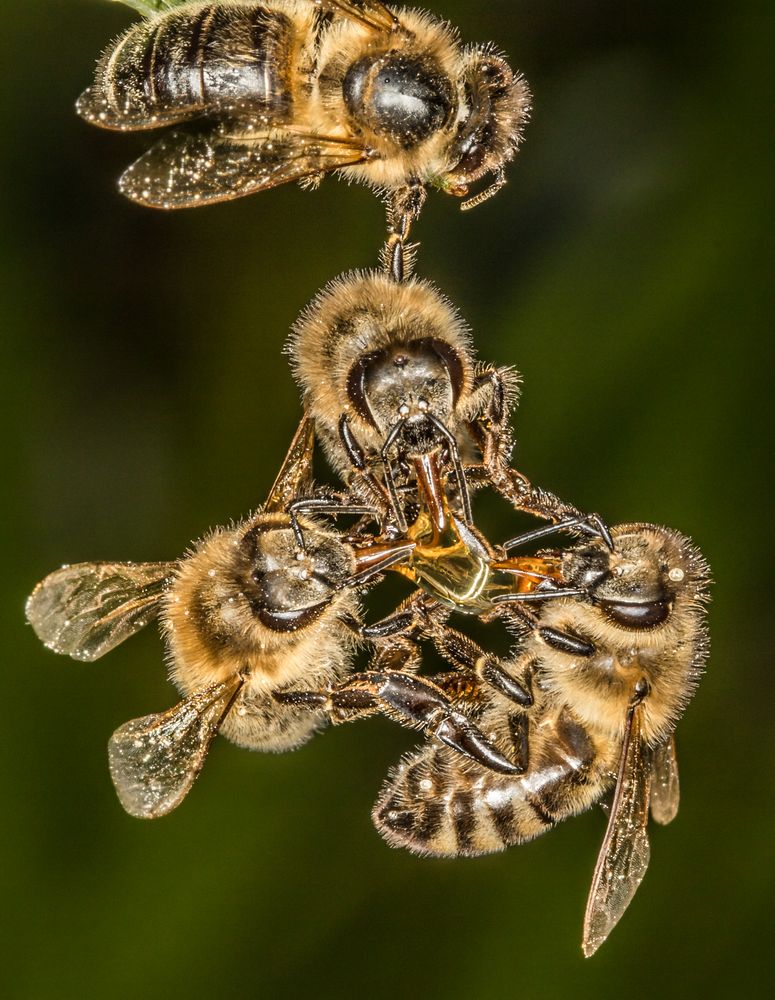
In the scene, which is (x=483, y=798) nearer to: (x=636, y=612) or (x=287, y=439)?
(x=636, y=612)

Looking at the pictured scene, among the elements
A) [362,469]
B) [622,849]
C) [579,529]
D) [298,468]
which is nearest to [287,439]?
[298,468]

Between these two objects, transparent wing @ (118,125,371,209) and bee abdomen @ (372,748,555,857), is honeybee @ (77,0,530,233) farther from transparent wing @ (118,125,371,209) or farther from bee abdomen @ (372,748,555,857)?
bee abdomen @ (372,748,555,857)

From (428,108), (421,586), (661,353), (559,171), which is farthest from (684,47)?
(421,586)

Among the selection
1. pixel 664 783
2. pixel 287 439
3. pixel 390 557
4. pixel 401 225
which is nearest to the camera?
pixel 390 557

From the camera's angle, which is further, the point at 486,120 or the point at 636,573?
the point at 486,120

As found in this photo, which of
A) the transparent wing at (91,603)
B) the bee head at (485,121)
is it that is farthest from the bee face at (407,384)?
the transparent wing at (91,603)

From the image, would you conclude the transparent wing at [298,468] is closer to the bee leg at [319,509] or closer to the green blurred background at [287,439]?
the bee leg at [319,509]
